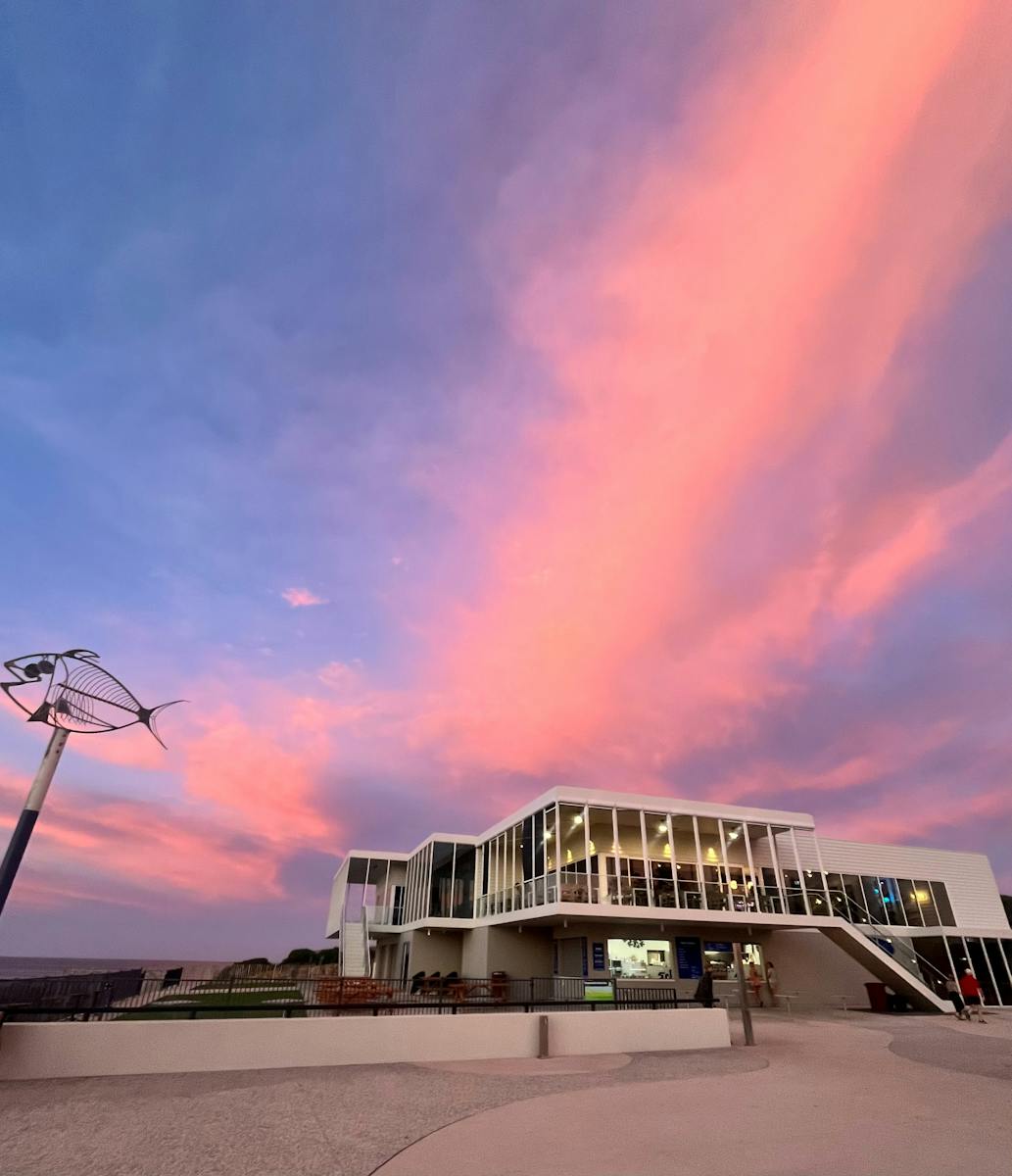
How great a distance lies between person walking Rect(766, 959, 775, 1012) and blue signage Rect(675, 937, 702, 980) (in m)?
3.07

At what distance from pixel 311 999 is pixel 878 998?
18884mm

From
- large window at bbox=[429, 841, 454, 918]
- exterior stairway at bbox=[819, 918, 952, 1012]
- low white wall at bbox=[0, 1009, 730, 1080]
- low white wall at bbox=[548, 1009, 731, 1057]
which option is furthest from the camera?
large window at bbox=[429, 841, 454, 918]

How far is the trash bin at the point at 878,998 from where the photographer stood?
20.8 m

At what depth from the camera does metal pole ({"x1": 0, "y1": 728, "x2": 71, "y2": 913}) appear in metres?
8.71

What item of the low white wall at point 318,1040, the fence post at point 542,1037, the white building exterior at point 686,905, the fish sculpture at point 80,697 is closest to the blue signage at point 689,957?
the white building exterior at point 686,905

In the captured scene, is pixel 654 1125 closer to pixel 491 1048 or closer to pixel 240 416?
pixel 491 1048

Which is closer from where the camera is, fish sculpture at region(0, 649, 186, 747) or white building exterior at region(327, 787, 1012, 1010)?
fish sculpture at region(0, 649, 186, 747)

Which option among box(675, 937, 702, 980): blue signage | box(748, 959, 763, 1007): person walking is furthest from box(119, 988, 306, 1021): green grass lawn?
box(748, 959, 763, 1007): person walking

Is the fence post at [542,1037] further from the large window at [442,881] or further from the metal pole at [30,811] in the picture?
the large window at [442,881]

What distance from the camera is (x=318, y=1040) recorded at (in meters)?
9.89

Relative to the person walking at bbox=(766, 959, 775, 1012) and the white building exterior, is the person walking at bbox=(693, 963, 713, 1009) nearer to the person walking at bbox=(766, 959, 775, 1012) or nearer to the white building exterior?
the white building exterior

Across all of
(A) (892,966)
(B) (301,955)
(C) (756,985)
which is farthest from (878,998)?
(B) (301,955)

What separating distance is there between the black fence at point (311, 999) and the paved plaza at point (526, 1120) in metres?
1.10

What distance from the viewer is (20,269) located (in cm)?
1541
